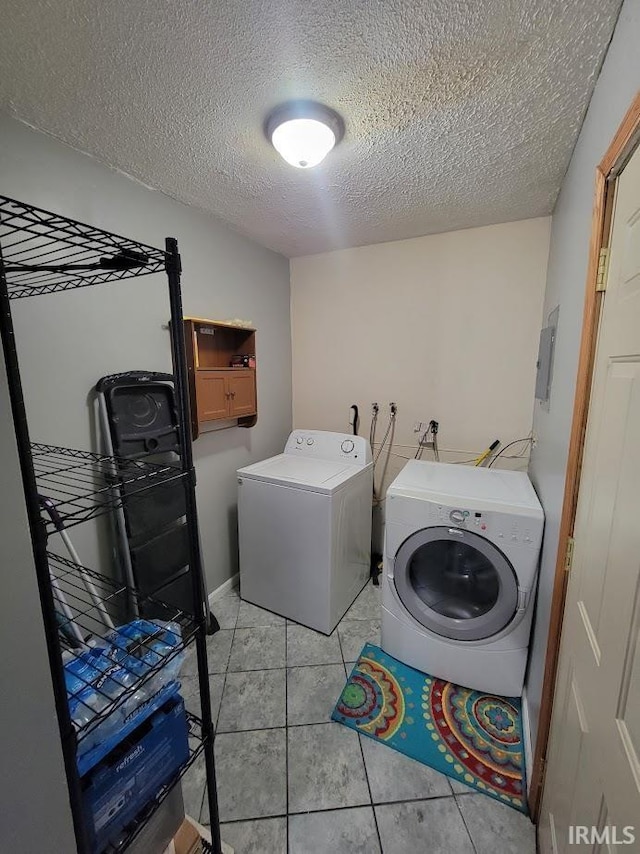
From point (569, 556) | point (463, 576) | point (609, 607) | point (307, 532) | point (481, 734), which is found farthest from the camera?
point (307, 532)

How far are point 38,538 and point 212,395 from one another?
4.80 ft

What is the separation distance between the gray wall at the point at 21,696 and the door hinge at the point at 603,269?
1364mm

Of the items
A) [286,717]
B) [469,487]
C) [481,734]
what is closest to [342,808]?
[286,717]

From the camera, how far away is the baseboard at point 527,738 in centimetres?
136

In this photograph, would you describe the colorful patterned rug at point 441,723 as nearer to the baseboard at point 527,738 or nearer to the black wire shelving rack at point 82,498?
the baseboard at point 527,738

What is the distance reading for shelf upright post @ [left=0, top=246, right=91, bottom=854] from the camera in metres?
0.62

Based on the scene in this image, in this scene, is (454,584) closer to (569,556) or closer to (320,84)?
(569,556)

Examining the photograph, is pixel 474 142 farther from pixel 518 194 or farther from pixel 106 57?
pixel 106 57

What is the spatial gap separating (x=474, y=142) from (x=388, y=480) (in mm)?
2042

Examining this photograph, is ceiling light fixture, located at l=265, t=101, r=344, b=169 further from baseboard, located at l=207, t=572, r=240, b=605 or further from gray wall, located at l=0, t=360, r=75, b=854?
baseboard, located at l=207, t=572, r=240, b=605

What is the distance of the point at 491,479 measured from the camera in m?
1.90

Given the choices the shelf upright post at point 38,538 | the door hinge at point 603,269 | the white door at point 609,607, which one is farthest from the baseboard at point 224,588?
the door hinge at point 603,269

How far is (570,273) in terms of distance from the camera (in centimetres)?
140

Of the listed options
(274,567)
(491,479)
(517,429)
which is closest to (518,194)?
(517,429)
